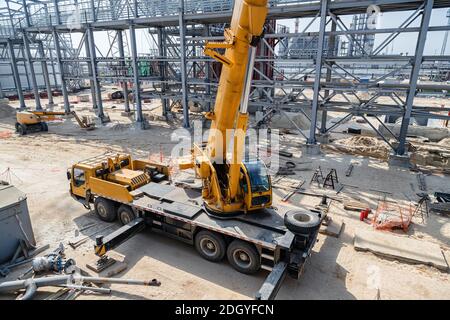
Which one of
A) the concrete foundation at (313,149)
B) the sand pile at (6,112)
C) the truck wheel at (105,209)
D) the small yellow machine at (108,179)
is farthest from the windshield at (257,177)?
the sand pile at (6,112)

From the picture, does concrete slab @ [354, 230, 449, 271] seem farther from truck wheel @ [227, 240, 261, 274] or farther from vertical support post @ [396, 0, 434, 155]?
vertical support post @ [396, 0, 434, 155]

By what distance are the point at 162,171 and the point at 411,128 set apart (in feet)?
64.9

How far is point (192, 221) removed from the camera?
8.44 meters

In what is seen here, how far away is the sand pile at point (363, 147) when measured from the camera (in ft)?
59.1

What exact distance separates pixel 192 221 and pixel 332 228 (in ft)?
15.7

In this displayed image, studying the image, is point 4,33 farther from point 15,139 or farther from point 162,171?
point 162,171

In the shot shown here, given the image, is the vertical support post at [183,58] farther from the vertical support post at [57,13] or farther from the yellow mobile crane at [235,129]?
the yellow mobile crane at [235,129]

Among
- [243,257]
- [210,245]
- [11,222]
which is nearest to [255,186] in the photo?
[243,257]

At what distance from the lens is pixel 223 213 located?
28.1 ft

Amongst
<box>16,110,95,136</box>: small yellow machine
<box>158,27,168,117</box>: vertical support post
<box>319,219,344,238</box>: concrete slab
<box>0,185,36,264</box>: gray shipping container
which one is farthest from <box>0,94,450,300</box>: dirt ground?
<box>158,27,168,117</box>: vertical support post

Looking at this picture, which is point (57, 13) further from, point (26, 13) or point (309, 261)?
point (309, 261)

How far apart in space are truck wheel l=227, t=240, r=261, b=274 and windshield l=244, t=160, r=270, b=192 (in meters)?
1.52

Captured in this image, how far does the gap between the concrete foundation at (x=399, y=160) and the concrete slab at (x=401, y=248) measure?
7677 mm
